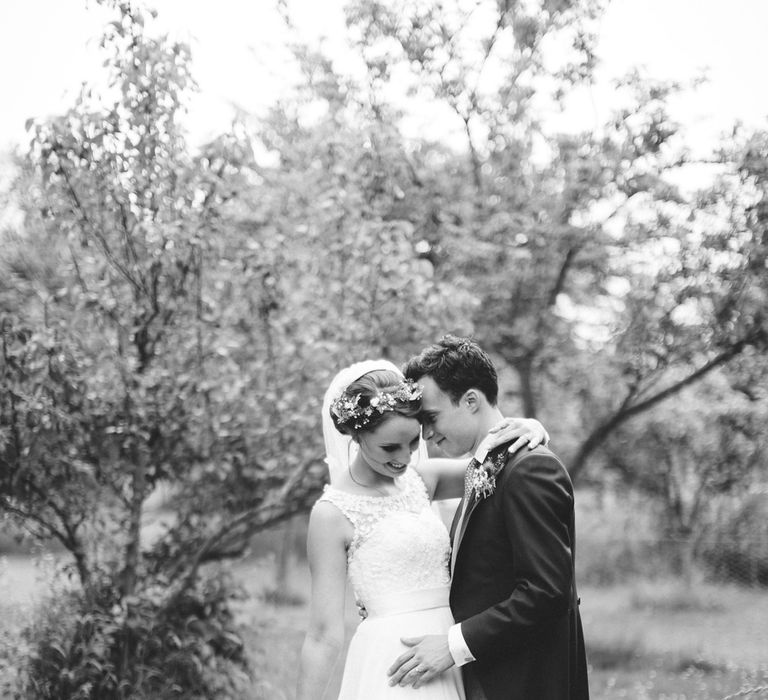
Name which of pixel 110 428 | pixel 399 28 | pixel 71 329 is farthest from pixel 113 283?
pixel 399 28

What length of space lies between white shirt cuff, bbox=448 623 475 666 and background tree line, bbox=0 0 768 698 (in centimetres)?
280

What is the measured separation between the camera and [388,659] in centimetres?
302

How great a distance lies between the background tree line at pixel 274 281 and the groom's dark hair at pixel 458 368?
2300 mm

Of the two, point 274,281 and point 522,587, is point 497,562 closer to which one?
point 522,587

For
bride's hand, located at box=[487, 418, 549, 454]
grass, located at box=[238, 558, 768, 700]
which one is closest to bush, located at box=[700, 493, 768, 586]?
grass, located at box=[238, 558, 768, 700]

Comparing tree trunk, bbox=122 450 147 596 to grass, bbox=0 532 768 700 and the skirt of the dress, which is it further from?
the skirt of the dress

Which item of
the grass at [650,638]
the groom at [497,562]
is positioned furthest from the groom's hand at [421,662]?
the grass at [650,638]

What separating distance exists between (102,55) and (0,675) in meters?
3.47

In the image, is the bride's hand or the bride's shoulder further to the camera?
the bride's shoulder

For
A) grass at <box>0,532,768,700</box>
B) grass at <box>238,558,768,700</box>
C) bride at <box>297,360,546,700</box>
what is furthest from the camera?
grass at <box>238,558,768,700</box>

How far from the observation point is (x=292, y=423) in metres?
5.86

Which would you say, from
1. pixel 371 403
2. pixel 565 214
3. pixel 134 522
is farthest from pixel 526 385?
pixel 371 403

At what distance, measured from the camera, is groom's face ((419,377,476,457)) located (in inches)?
119

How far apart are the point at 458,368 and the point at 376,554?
700mm
